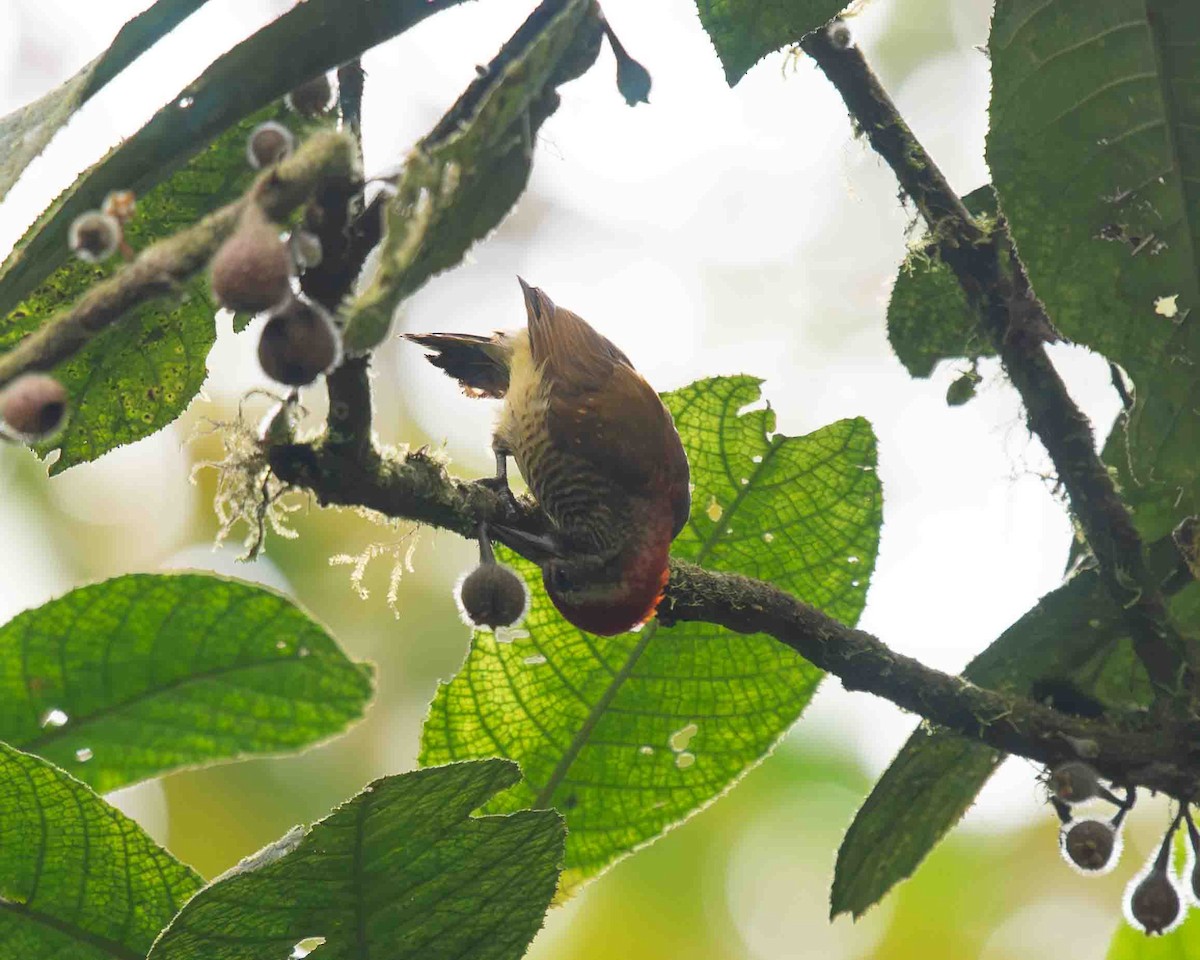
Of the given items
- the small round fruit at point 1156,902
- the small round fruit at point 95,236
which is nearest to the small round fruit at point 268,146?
the small round fruit at point 95,236

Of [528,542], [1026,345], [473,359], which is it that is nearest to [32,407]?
[528,542]

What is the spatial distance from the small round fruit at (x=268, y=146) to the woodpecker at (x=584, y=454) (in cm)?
95

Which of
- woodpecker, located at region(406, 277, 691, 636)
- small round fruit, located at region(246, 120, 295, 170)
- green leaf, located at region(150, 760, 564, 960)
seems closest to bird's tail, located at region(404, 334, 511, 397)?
woodpecker, located at region(406, 277, 691, 636)

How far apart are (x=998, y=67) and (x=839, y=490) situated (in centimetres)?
77

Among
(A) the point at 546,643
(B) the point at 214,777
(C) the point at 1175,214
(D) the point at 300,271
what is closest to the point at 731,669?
(A) the point at 546,643

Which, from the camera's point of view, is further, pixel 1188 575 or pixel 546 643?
pixel 546 643

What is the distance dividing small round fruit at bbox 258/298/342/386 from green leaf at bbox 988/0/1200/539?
0.83 metres

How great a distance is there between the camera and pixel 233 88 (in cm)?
121

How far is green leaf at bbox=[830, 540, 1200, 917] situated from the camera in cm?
185

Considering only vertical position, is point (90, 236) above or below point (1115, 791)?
above

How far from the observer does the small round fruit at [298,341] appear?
3.37 feet

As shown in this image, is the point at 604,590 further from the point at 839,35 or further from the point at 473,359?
the point at 473,359

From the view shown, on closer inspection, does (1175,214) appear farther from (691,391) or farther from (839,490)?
(691,391)

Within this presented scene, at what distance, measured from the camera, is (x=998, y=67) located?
4.86ft
